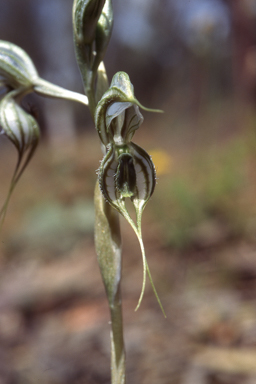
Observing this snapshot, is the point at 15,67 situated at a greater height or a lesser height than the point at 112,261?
greater

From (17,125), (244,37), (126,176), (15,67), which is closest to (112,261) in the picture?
(126,176)

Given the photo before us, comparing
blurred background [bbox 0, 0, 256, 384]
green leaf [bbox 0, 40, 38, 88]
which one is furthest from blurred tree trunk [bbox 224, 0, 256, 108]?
green leaf [bbox 0, 40, 38, 88]

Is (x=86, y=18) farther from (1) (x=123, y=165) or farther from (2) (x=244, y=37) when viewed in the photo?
(2) (x=244, y=37)

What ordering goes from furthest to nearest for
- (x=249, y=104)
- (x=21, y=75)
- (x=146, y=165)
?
(x=249, y=104), (x=21, y=75), (x=146, y=165)

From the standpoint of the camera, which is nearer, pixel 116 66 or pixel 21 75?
pixel 21 75

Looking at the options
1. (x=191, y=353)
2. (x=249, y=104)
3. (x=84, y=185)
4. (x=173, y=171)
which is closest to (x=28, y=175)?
(x=84, y=185)

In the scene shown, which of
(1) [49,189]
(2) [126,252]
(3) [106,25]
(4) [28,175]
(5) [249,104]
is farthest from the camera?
(4) [28,175]

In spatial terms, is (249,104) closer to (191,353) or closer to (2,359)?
(191,353)

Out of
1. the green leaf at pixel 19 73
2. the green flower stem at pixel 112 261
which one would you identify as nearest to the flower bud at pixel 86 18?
the green leaf at pixel 19 73
